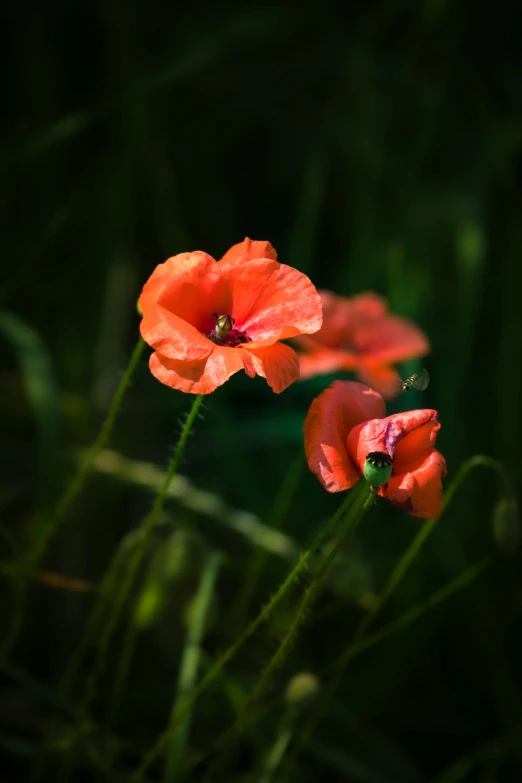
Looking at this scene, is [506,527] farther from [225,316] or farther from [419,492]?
[225,316]

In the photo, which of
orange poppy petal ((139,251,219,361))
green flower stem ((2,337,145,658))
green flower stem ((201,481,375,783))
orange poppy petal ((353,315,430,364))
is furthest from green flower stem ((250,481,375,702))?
orange poppy petal ((353,315,430,364))

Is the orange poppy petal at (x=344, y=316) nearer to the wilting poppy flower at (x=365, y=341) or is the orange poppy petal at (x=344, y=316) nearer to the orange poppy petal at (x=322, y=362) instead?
the wilting poppy flower at (x=365, y=341)

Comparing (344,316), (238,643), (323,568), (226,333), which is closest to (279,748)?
(238,643)

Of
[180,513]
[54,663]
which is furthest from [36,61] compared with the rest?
[54,663]

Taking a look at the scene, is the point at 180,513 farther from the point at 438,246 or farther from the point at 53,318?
the point at 438,246

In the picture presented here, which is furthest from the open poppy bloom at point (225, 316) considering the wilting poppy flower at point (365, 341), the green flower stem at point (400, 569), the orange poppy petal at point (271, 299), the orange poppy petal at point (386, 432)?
the wilting poppy flower at point (365, 341)

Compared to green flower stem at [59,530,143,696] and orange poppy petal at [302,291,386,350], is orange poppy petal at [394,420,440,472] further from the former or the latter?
orange poppy petal at [302,291,386,350]
